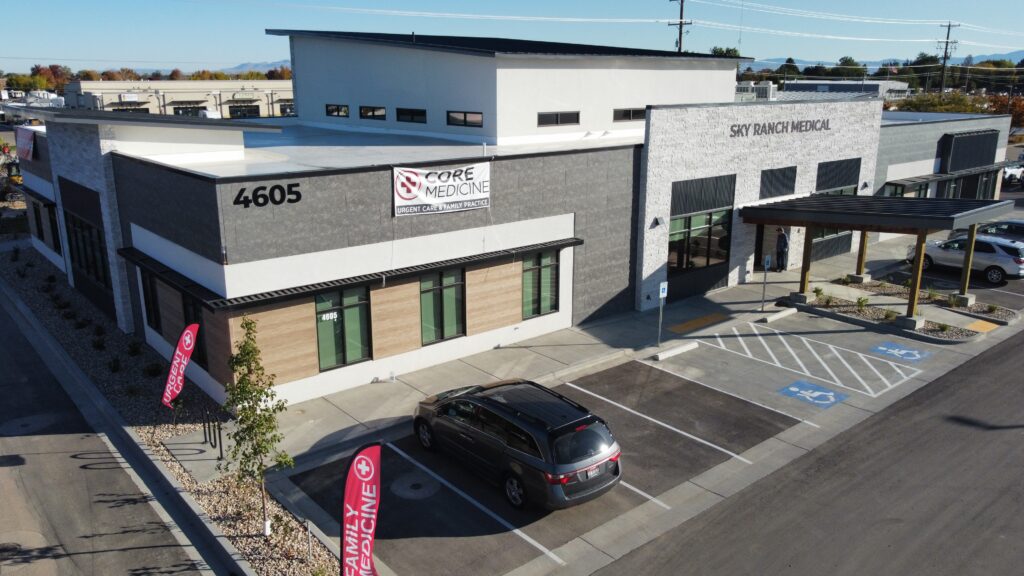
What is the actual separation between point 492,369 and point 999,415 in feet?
38.9

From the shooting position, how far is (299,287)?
54.2ft

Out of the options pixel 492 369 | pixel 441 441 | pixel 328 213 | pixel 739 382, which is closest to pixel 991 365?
pixel 739 382

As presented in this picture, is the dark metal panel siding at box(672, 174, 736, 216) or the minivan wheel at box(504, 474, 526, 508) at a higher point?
the dark metal panel siding at box(672, 174, 736, 216)

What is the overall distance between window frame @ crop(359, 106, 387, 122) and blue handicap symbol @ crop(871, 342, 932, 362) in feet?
62.6

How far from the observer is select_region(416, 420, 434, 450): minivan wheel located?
14.6m

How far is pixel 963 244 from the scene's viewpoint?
2853 centimetres

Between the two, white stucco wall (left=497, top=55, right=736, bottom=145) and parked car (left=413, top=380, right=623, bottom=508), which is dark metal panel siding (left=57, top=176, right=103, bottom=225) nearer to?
white stucco wall (left=497, top=55, right=736, bottom=145)

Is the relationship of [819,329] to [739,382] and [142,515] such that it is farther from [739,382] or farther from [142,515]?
[142,515]

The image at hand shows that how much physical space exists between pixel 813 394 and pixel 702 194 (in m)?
9.31

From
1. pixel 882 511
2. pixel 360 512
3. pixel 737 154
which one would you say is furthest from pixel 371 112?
pixel 882 511

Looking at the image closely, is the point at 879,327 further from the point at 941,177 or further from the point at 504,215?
the point at 941,177

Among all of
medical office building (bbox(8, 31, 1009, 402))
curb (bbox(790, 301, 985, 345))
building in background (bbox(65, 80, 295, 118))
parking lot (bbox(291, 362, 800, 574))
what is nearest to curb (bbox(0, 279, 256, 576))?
parking lot (bbox(291, 362, 800, 574))

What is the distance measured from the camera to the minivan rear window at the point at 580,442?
12062 millimetres

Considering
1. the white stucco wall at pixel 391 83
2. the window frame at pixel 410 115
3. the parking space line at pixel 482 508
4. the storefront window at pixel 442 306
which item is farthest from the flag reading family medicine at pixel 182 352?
the window frame at pixel 410 115
